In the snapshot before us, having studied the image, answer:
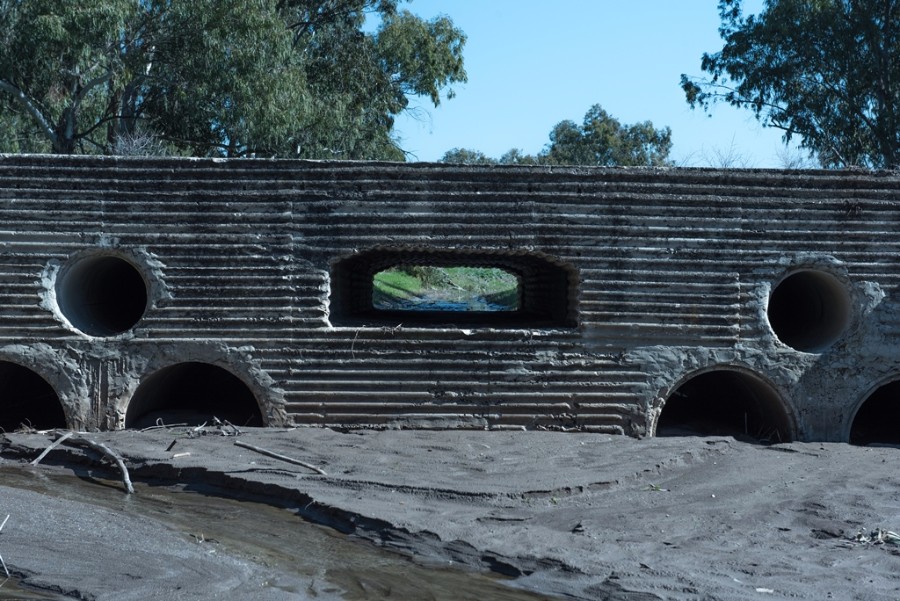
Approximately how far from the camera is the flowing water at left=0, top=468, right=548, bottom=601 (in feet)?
20.1

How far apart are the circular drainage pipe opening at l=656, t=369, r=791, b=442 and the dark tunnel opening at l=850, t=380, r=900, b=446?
0.98 m

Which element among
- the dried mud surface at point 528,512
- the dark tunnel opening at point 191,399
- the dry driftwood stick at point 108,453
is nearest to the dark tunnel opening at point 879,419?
the dried mud surface at point 528,512

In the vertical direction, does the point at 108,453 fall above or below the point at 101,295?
below

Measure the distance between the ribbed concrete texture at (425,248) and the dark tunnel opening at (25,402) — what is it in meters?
1.37

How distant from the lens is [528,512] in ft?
24.6

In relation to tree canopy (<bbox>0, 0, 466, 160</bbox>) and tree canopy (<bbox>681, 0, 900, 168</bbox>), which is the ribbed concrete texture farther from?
tree canopy (<bbox>681, 0, 900, 168</bbox>)

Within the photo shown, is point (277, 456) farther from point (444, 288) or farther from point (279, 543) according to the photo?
point (444, 288)

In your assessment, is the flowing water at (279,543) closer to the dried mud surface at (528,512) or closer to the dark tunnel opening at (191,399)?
the dried mud surface at (528,512)

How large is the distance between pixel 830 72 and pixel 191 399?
19.2m

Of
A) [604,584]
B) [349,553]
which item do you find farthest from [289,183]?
[604,584]

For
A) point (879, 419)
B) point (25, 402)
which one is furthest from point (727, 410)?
point (25, 402)

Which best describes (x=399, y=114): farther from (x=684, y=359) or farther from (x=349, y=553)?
(x=349, y=553)

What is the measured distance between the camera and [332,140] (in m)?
24.1

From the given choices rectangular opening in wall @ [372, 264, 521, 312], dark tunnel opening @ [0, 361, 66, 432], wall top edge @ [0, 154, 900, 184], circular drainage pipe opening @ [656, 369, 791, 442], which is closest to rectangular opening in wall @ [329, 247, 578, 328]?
wall top edge @ [0, 154, 900, 184]
